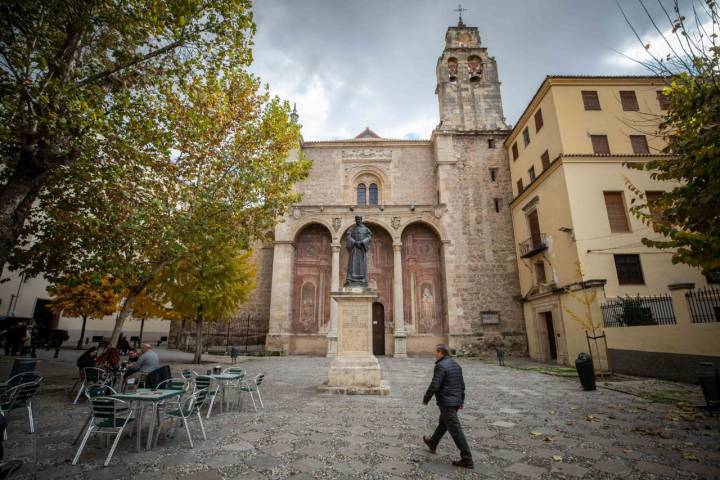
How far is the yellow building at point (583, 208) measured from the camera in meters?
13.0

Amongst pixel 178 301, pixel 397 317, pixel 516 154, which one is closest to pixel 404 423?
pixel 178 301

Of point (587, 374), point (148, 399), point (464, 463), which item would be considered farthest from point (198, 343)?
point (587, 374)

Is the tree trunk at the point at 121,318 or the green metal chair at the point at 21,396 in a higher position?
the tree trunk at the point at 121,318

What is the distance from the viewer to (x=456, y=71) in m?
24.3

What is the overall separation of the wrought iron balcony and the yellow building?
0.05 metres

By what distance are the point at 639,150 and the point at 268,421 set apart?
18282mm

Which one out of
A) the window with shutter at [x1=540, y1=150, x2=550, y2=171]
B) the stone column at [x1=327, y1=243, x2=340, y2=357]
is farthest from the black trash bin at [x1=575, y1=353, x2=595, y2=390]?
the stone column at [x1=327, y1=243, x2=340, y2=357]

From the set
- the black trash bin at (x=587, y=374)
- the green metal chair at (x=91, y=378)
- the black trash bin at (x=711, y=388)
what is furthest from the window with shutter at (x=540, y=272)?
the green metal chair at (x=91, y=378)

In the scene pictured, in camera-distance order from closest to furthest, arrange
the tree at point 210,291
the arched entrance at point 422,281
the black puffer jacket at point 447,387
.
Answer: the black puffer jacket at point 447,387, the tree at point 210,291, the arched entrance at point 422,281

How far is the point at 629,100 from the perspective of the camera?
15.6 meters

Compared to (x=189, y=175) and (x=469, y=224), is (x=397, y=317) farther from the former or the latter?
(x=189, y=175)

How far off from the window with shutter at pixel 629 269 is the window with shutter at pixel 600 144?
4859mm

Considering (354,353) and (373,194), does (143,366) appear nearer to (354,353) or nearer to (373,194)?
(354,353)

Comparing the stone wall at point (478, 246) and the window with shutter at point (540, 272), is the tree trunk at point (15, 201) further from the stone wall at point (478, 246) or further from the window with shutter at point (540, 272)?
the window with shutter at point (540, 272)
